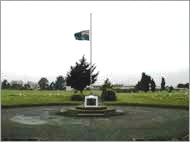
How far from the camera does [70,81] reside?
132ft

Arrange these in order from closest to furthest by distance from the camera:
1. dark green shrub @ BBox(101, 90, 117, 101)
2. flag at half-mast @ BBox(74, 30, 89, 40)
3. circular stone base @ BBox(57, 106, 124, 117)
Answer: circular stone base @ BBox(57, 106, 124, 117) → flag at half-mast @ BBox(74, 30, 89, 40) → dark green shrub @ BBox(101, 90, 117, 101)

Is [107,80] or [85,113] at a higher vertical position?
[107,80]

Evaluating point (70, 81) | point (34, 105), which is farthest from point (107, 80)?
point (34, 105)

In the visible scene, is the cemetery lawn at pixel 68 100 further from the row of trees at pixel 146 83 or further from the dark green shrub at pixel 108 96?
the row of trees at pixel 146 83

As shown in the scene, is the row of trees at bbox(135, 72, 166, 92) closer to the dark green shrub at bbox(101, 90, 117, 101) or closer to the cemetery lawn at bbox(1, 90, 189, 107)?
the cemetery lawn at bbox(1, 90, 189, 107)

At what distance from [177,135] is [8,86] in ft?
350

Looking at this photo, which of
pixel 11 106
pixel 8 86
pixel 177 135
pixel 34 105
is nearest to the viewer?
pixel 177 135

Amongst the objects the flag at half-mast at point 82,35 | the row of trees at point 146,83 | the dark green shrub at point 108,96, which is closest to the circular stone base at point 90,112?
the flag at half-mast at point 82,35

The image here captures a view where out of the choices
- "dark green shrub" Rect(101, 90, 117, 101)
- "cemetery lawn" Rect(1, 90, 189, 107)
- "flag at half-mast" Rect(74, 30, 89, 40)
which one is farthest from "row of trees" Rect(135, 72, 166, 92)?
"flag at half-mast" Rect(74, 30, 89, 40)

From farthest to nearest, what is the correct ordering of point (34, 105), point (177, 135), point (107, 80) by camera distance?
point (107, 80)
point (34, 105)
point (177, 135)

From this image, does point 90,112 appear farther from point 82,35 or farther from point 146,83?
point 146,83

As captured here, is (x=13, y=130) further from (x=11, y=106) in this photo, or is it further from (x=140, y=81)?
(x=140, y=81)

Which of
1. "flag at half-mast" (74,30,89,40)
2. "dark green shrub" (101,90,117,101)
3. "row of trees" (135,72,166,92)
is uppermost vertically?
"flag at half-mast" (74,30,89,40)

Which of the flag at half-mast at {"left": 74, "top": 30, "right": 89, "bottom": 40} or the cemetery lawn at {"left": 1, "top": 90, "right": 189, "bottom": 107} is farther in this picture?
the cemetery lawn at {"left": 1, "top": 90, "right": 189, "bottom": 107}
